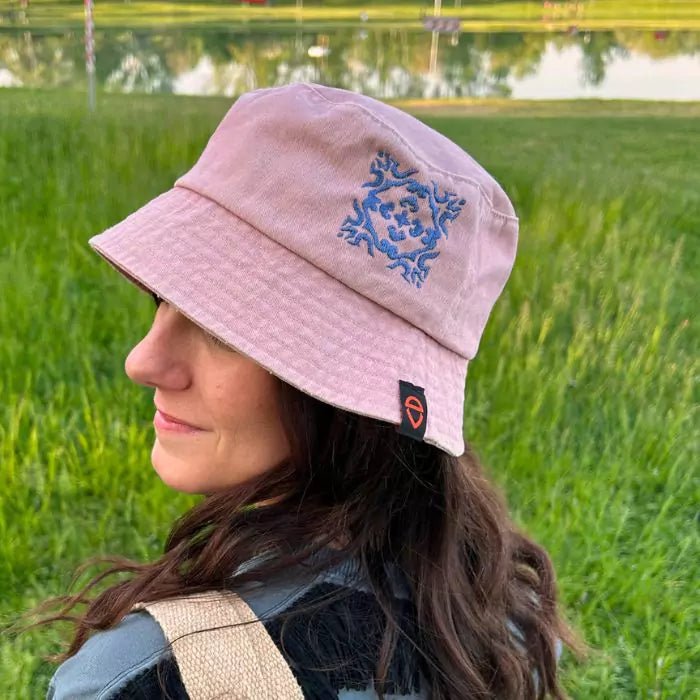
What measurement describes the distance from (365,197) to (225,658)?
0.55m

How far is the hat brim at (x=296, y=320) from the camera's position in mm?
969

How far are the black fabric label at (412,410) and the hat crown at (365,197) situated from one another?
0.31 ft

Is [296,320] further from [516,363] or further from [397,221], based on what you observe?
[516,363]

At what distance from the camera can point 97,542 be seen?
95.6 inches

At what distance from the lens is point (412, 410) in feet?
3.19

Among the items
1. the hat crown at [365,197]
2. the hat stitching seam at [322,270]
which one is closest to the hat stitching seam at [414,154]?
the hat crown at [365,197]

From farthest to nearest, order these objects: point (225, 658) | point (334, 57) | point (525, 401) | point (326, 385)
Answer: point (334, 57)
point (525, 401)
point (326, 385)
point (225, 658)

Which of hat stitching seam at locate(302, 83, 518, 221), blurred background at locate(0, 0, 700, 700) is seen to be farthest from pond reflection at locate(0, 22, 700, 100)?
hat stitching seam at locate(302, 83, 518, 221)

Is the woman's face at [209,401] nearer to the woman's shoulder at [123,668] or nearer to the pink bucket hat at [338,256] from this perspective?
the pink bucket hat at [338,256]

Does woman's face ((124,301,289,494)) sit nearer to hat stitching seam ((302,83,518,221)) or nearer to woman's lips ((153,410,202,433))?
woman's lips ((153,410,202,433))

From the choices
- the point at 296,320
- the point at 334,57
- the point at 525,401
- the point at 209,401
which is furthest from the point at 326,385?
the point at 334,57

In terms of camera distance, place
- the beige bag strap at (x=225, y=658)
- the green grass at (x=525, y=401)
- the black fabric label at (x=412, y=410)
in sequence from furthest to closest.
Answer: the green grass at (x=525, y=401)
the black fabric label at (x=412, y=410)
the beige bag strap at (x=225, y=658)

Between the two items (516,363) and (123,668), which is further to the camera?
(516,363)

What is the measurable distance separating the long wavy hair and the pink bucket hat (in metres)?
0.11
